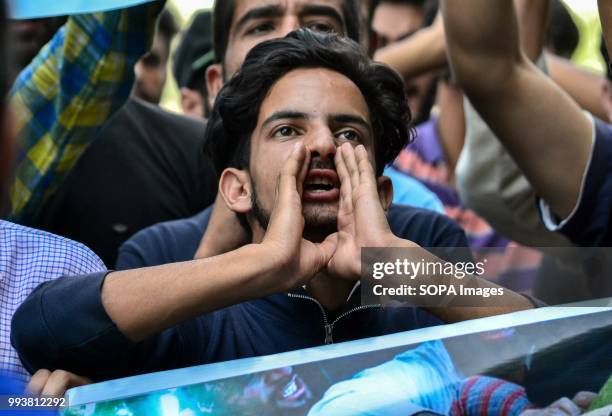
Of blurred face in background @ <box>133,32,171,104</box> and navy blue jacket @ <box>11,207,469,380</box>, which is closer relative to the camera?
navy blue jacket @ <box>11,207,469,380</box>

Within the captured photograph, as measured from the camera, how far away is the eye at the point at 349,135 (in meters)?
2.11

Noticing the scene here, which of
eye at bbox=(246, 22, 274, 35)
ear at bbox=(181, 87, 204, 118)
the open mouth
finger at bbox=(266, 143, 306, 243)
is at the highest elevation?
finger at bbox=(266, 143, 306, 243)

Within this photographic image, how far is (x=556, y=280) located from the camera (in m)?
2.17

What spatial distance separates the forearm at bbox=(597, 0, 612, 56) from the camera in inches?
74.1

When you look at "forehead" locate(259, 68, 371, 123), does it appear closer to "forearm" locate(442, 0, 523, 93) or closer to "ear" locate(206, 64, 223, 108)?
"forearm" locate(442, 0, 523, 93)

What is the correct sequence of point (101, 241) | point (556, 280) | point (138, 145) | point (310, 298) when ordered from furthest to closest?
point (138, 145), point (101, 241), point (556, 280), point (310, 298)

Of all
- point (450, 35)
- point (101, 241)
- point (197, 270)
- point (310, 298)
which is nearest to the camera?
point (197, 270)

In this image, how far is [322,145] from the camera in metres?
2.01

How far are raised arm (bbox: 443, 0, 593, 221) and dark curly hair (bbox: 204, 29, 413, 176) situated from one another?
6.1 inches

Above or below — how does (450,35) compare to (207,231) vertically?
above

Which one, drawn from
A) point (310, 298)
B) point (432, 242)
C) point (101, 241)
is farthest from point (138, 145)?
point (310, 298)

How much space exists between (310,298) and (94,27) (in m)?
0.92

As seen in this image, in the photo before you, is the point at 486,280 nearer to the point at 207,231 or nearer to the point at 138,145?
the point at 207,231

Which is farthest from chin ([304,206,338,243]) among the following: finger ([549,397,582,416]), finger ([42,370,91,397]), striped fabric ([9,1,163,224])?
striped fabric ([9,1,163,224])
